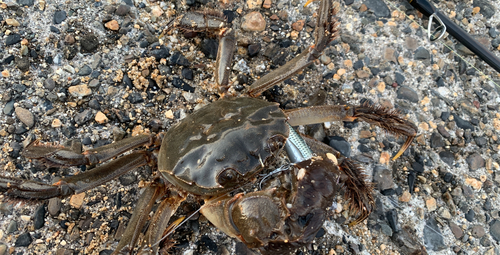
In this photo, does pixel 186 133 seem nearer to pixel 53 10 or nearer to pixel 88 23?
pixel 88 23

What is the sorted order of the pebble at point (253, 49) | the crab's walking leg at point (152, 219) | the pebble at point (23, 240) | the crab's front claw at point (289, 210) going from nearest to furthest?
the crab's front claw at point (289, 210) < the crab's walking leg at point (152, 219) < the pebble at point (23, 240) < the pebble at point (253, 49)

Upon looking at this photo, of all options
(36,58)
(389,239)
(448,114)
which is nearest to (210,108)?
(36,58)

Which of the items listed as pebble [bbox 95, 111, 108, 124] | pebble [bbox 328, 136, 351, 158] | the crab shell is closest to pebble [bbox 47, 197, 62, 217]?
Answer: pebble [bbox 95, 111, 108, 124]

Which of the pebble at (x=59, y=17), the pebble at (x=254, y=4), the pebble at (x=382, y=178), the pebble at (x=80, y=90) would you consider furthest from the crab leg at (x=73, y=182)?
the pebble at (x=382, y=178)

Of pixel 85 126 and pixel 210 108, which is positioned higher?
pixel 210 108

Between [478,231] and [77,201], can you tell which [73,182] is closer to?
[77,201]

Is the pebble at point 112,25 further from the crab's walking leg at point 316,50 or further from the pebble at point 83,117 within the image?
the crab's walking leg at point 316,50
